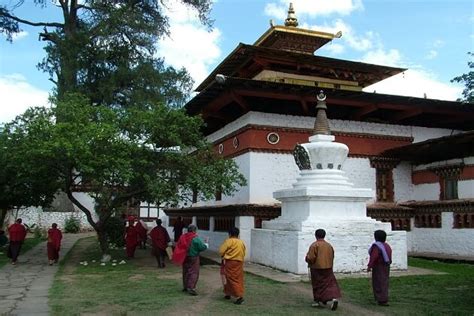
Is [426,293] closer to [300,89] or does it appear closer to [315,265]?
[315,265]

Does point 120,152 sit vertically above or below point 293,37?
below

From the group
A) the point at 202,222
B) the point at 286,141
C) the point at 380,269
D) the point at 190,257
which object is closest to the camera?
the point at 380,269

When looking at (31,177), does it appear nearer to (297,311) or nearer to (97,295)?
(97,295)

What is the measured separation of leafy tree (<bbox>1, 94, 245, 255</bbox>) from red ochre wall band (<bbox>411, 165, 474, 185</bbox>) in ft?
Result: 20.0

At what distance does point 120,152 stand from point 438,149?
28.8 ft

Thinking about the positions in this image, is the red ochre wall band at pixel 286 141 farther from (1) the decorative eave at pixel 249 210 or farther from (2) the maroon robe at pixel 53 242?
(2) the maroon robe at pixel 53 242

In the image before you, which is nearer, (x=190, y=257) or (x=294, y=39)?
(x=190, y=257)

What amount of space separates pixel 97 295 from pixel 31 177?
18.2 feet

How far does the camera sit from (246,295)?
28.9 ft

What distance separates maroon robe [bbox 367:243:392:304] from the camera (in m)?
7.90

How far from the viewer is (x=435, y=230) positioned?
1491cm

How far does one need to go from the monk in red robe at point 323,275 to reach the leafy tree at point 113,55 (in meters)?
16.6

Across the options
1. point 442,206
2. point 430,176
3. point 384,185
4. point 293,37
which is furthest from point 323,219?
point 293,37

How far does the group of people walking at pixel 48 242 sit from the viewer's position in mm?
14711
